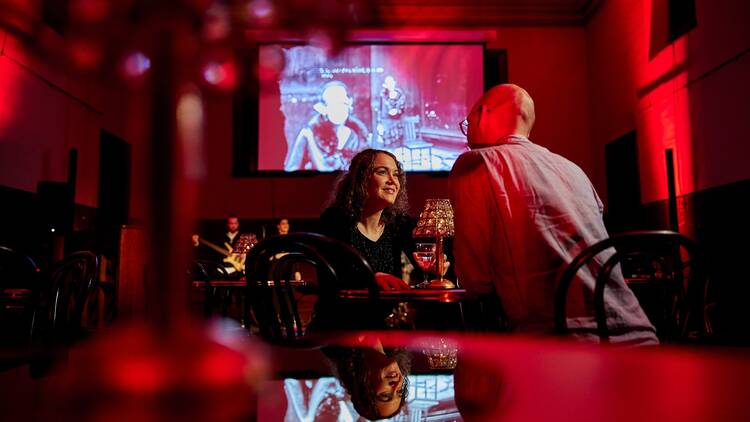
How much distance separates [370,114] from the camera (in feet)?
24.6

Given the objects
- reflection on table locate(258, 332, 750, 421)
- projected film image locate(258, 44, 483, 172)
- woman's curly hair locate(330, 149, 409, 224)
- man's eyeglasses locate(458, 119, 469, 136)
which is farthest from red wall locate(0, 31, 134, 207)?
reflection on table locate(258, 332, 750, 421)

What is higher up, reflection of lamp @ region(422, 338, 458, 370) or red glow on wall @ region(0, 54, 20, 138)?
red glow on wall @ region(0, 54, 20, 138)

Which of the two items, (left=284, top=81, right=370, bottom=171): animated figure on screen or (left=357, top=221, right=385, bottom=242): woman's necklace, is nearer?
(left=357, top=221, right=385, bottom=242): woman's necklace

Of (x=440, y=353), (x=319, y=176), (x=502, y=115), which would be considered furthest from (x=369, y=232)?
(x=319, y=176)

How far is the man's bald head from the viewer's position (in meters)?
1.95

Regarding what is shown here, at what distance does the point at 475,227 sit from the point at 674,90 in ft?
16.5

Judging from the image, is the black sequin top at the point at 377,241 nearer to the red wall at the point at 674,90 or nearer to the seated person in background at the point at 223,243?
the red wall at the point at 674,90

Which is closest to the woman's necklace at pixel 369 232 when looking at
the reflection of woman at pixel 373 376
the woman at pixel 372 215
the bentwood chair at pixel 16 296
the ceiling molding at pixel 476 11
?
the woman at pixel 372 215

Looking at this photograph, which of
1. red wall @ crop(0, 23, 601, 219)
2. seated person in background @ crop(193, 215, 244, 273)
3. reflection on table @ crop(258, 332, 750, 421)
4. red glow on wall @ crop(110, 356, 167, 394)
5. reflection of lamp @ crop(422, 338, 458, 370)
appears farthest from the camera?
seated person in background @ crop(193, 215, 244, 273)

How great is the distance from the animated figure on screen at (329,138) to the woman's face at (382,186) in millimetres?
4510

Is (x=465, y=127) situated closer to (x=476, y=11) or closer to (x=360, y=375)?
(x=360, y=375)

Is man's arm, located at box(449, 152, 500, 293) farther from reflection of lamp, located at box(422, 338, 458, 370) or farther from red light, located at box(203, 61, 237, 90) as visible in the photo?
red light, located at box(203, 61, 237, 90)

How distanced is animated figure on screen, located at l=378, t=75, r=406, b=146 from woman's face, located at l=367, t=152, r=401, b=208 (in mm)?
4546

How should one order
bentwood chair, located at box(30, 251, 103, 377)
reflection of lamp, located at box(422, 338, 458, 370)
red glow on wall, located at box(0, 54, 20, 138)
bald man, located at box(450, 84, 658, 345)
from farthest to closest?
red glow on wall, located at box(0, 54, 20, 138)
bentwood chair, located at box(30, 251, 103, 377)
bald man, located at box(450, 84, 658, 345)
reflection of lamp, located at box(422, 338, 458, 370)
